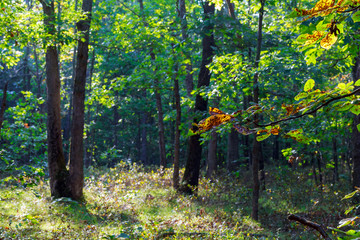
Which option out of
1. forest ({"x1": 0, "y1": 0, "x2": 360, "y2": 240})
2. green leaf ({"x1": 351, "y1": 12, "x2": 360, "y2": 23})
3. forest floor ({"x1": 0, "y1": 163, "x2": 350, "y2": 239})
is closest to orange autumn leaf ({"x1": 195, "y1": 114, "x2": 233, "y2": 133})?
green leaf ({"x1": 351, "y1": 12, "x2": 360, "y2": 23})

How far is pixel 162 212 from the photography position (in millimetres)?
9766

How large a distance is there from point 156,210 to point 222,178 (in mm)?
5638

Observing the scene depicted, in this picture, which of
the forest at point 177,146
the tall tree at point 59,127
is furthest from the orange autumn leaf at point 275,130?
the tall tree at point 59,127

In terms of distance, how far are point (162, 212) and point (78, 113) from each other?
413 centimetres

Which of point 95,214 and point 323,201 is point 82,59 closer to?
point 95,214

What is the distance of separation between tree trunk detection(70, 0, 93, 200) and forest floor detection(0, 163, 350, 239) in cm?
72

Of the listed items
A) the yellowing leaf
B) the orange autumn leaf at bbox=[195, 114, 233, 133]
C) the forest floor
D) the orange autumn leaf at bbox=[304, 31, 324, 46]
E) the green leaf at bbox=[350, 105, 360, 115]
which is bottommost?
the forest floor

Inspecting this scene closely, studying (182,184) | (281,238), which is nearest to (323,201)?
(281,238)

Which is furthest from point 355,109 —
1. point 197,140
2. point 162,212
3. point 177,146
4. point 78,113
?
point 177,146

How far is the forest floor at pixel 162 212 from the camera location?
7.20 meters

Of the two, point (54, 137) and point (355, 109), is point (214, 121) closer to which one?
point (355, 109)

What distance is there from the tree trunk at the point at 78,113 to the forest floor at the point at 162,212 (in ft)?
2.36

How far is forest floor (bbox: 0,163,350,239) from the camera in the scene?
720 cm

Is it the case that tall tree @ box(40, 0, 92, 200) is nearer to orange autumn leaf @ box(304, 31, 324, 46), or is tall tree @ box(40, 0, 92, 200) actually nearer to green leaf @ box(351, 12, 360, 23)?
orange autumn leaf @ box(304, 31, 324, 46)
